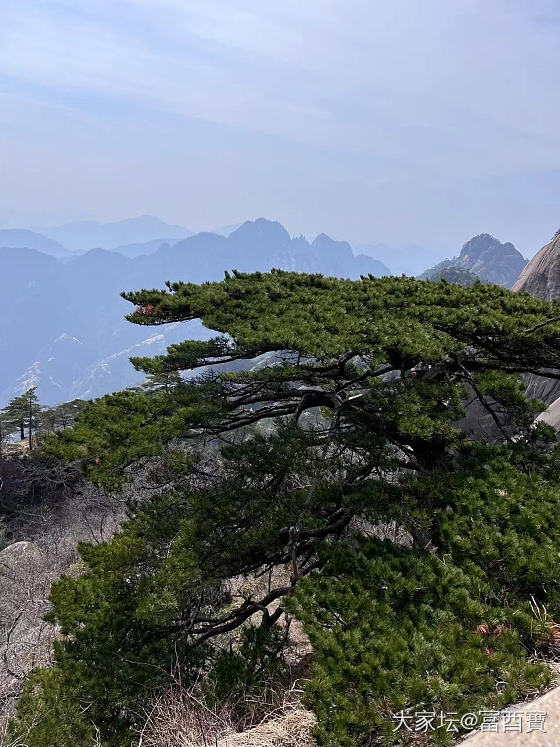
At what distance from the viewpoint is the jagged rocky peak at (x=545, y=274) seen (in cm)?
3119

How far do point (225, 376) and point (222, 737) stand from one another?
12.8 ft

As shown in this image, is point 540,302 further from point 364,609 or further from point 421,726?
point 421,726

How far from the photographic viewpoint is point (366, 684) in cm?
337

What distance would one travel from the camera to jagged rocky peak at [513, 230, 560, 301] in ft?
102

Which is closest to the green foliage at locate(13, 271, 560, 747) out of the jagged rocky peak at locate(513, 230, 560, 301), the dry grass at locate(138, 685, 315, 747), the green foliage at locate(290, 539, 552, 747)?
the green foliage at locate(290, 539, 552, 747)

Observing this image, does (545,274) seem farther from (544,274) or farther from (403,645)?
(403,645)

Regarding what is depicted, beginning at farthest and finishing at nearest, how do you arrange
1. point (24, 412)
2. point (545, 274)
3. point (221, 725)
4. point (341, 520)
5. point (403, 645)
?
point (24, 412) < point (545, 274) < point (341, 520) < point (221, 725) < point (403, 645)

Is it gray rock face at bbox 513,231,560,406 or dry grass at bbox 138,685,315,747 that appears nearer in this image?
dry grass at bbox 138,685,315,747

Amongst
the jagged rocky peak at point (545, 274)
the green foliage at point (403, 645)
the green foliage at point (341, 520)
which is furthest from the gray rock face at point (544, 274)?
the green foliage at point (403, 645)

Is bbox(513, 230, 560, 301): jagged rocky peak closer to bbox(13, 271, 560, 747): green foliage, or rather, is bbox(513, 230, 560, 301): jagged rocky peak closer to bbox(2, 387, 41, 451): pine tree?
bbox(13, 271, 560, 747): green foliage

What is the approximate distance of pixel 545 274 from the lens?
3209 centimetres

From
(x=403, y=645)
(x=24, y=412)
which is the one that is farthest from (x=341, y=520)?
(x=24, y=412)

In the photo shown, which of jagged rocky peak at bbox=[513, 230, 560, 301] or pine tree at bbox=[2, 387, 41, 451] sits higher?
pine tree at bbox=[2, 387, 41, 451]

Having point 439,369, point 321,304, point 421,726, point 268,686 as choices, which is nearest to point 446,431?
point 439,369
